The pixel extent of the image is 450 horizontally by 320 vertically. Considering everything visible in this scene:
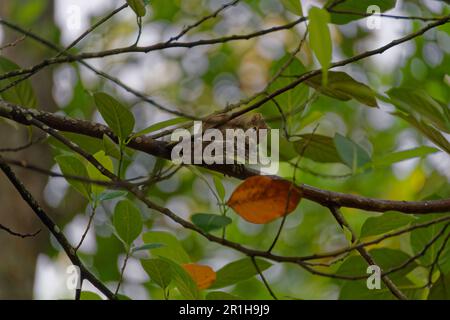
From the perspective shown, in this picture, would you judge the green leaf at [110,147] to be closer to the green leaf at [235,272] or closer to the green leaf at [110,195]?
the green leaf at [110,195]

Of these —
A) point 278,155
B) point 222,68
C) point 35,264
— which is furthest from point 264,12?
point 278,155

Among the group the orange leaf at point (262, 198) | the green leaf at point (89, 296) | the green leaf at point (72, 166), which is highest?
the green leaf at point (72, 166)

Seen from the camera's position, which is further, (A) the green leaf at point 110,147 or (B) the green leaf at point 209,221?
(A) the green leaf at point 110,147

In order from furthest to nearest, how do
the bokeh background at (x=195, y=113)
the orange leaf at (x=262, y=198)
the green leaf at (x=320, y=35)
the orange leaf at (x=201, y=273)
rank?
the bokeh background at (x=195, y=113) < the orange leaf at (x=201, y=273) < the orange leaf at (x=262, y=198) < the green leaf at (x=320, y=35)

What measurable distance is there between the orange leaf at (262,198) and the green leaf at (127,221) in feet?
0.42

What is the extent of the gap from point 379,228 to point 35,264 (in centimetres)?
168

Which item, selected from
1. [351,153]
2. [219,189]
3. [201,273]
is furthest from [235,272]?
[351,153]

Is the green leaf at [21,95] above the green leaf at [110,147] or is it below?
above

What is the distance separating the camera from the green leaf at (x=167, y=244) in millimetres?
890

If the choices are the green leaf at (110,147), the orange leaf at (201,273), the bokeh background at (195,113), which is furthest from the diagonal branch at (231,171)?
→ the bokeh background at (195,113)

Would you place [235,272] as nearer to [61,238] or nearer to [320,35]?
[61,238]

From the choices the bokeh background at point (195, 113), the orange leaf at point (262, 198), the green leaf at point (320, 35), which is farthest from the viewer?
the bokeh background at point (195, 113)
